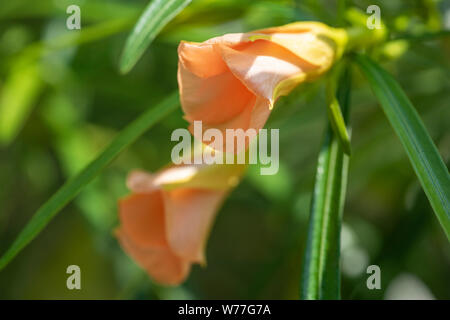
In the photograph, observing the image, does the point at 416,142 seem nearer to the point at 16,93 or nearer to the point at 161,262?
the point at 161,262

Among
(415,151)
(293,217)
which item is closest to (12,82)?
(293,217)

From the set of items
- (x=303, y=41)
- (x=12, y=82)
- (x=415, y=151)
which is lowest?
(x=415, y=151)

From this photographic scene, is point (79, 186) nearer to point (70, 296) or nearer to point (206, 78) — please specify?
point (206, 78)

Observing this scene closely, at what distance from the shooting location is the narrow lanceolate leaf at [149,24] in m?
0.47

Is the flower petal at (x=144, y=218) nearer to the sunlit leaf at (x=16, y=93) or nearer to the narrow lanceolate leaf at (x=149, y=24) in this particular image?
the narrow lanceolate leaf at (x=149, y=24)

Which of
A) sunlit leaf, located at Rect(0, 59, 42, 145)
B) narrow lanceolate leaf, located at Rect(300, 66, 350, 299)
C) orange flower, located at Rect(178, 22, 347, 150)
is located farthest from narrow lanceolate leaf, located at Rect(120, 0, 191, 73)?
sunlit leaf, located at Rect(0, 59, 42, 145)

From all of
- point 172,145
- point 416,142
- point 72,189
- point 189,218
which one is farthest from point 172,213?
point 172,145

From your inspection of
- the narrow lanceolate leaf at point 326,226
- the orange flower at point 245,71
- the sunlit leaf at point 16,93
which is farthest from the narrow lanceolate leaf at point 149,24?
the sunlit leaf at point 16,93

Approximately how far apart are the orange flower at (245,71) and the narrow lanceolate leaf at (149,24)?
33mm

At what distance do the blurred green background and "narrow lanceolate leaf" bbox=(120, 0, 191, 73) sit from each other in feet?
0.54

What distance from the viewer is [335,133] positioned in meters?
0.52

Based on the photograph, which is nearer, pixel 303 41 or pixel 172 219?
pixel 303 41

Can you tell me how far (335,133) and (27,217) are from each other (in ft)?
3.19

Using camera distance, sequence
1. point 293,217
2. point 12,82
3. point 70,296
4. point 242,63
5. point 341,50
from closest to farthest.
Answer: point 242,63
point 341,50
point 293,217
point 12,82
point 70,296
